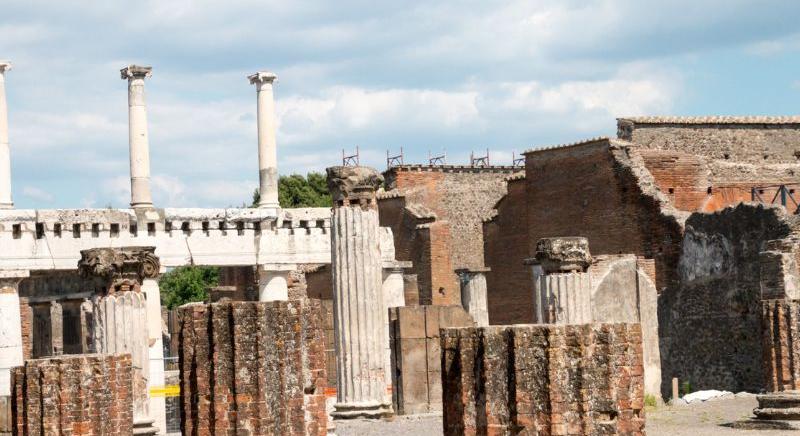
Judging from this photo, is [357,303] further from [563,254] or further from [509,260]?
[509,260]

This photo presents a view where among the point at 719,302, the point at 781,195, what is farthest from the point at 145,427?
the point at 781,195

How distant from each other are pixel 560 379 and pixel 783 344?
37.5 ft

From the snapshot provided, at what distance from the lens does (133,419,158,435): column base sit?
49.8 ft

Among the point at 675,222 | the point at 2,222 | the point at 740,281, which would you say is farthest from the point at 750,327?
the point at 2,222

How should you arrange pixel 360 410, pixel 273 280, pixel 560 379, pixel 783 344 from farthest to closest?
pixel 273 280, pixel 783 344, pixel 360 410, pixel 560 379

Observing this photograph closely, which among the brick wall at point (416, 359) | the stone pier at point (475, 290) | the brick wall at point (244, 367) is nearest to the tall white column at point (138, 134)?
the brick wall at point (416, 359)

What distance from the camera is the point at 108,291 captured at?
15.4 m

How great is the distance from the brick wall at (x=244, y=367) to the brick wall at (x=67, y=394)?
940 millimetres

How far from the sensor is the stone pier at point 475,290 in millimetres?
30250

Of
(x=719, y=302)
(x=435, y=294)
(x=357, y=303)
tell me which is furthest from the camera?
(x=435, y=294)

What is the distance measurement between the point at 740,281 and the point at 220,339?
15519mm

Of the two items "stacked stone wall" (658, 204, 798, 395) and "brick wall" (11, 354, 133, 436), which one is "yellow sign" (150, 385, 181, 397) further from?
"brick wall" (11, 354, 133, 436)

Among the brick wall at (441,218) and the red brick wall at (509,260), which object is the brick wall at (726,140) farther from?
the brick wall at (441,218)

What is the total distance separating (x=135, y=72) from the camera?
81.5 feet
